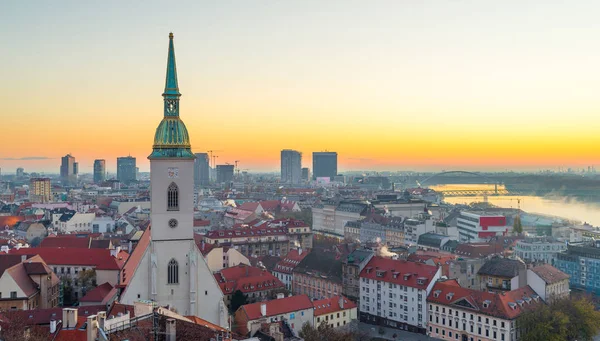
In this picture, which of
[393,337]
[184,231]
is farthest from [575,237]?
[184,231]

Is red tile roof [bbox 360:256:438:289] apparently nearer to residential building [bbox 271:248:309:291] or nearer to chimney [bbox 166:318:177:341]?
residential building [bbox 271:248:309:291]

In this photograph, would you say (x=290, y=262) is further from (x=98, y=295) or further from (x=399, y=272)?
(x=98, y=295)

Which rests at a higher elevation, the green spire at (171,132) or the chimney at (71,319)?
the green spire at (171,132)

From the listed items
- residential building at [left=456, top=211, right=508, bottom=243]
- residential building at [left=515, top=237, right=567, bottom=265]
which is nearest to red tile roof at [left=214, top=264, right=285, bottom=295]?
residential building at [left=515, top=237, right=567, bottom=265]

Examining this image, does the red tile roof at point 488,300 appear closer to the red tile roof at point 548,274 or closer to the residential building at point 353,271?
the red tile roof at point 548,274

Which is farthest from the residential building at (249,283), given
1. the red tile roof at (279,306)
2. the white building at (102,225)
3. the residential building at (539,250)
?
the white building at (102,225)

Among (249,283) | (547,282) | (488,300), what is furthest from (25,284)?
(547,282)
